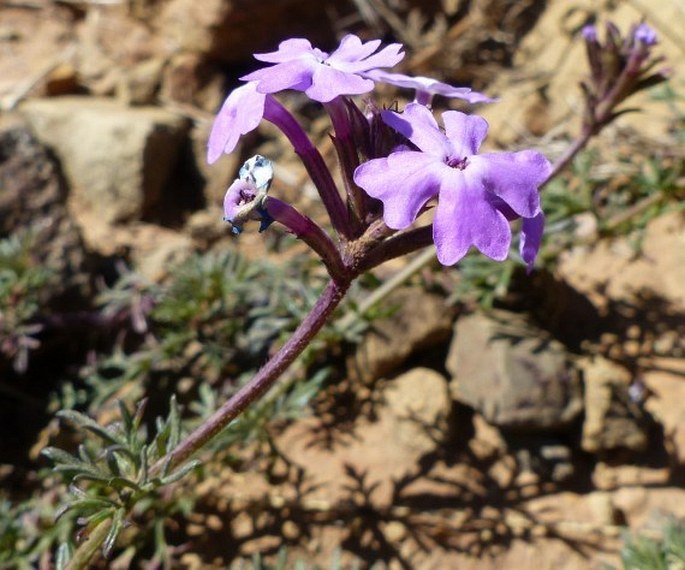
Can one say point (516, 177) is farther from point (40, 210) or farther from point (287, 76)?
point (40, 210)

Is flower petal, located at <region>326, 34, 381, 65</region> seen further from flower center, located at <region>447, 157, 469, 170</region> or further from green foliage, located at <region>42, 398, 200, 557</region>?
green foliage, located at <region>42, 398, 200, 557</region>

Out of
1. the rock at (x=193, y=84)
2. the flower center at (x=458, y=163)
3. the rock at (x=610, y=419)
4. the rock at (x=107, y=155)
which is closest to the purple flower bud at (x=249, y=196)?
the flower center at (x=458, y=163)

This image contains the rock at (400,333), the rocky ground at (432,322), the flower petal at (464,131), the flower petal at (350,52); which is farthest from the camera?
the rock at (400,333)

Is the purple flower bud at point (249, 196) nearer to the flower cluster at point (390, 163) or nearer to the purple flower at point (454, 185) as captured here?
the flower cluster at point (390, 163)

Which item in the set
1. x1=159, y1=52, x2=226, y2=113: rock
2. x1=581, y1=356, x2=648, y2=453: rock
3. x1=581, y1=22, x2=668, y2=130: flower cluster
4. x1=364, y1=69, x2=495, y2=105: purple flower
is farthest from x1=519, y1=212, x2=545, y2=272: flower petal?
x1=159, y1=52, x2=226, y2=113: rock

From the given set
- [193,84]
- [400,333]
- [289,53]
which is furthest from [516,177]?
[193,84]

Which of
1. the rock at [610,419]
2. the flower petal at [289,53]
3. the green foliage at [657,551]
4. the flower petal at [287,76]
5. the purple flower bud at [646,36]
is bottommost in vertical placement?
the rock at [610,419]

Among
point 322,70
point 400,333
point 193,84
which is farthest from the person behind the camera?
point 193,84

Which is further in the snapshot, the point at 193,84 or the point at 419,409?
the point at 193,84
